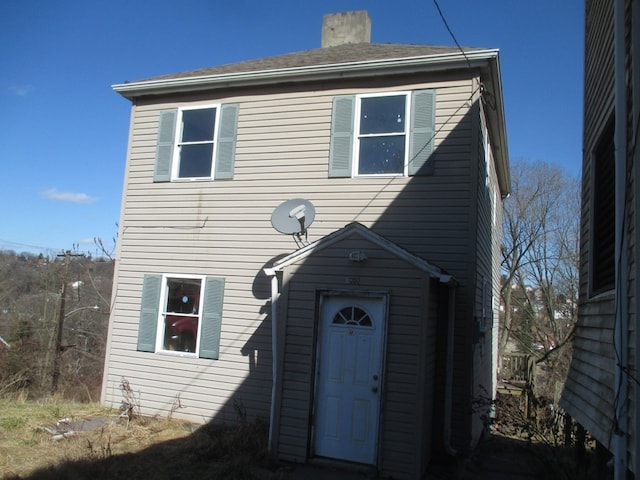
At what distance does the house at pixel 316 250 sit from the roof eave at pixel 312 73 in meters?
0.03

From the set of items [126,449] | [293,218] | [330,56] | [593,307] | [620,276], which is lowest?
[126,449]

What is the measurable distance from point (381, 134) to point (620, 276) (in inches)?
204

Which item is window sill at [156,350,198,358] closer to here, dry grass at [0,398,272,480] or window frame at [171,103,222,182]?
dry grass at [0,398,272,480]

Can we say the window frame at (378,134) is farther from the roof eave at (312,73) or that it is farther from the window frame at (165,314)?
the window frame at (165,314)

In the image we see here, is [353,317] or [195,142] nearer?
[353,317]

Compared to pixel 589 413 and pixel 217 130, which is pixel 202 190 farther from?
pixel 589 413

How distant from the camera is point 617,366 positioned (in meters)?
3.97

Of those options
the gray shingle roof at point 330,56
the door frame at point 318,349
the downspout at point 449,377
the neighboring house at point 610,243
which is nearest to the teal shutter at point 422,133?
the gray shingle roof at point 330,56

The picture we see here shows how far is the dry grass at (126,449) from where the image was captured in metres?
6.16

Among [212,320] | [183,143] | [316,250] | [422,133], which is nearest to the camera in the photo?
[316,250]

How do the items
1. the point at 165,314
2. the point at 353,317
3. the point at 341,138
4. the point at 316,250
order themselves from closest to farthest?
the point at 353,317 < the point at 316,250 < the point at 341,138 < the point at 165,314

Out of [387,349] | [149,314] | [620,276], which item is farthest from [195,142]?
[620,276]

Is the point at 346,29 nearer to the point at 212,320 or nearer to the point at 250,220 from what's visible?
the point at 250,220

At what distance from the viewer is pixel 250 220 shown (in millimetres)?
9156
